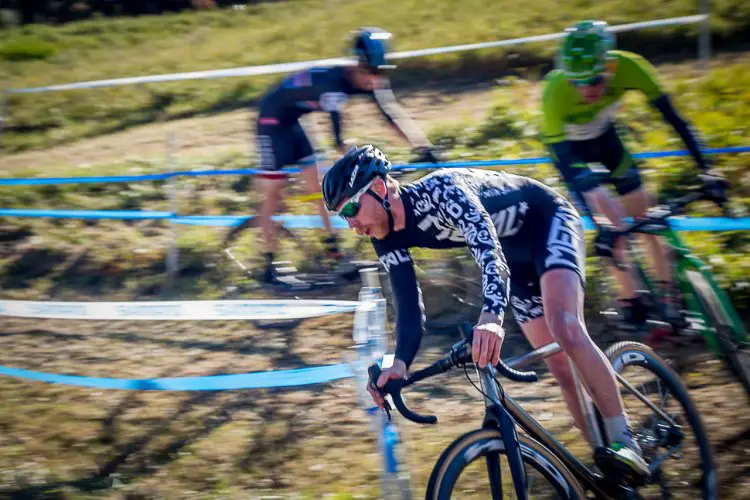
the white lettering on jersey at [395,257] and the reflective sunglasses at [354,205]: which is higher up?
the reflective sunglasses at [354,205]

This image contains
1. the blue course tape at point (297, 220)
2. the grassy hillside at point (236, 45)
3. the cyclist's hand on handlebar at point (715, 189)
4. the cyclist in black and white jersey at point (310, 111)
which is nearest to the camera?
the cyclist's hand on handlebar at point (715, 189)

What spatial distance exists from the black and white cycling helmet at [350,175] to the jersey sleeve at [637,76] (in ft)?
8.54

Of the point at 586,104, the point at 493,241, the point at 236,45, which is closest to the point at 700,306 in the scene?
the point at 586,104

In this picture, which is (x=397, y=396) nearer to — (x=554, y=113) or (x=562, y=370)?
(x=562, y=370)

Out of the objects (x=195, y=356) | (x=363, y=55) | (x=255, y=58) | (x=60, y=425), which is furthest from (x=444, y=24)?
(x=60, y=425)

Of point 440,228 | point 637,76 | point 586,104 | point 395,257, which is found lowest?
point 395,257

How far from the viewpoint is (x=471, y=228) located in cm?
331

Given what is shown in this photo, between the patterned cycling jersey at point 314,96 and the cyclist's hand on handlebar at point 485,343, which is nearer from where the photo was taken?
the cyclist's hand on handlebar at point 485,343

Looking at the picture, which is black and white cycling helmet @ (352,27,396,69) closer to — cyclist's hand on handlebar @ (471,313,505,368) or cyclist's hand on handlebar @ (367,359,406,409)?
cyclist's hand on handlebar @ (367,359,406,409)

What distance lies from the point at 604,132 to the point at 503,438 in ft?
10.1

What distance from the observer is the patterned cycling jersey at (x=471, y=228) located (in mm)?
3354

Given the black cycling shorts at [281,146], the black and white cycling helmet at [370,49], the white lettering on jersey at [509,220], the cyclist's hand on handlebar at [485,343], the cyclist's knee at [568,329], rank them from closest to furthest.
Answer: the cyclist's hand on handlebar at [485,343], the cyclist's knee at [568,329], the white lettering on jersey at [509,220], the black and white cycling helmet at [370,49], the black cycling shorts at [281,146]

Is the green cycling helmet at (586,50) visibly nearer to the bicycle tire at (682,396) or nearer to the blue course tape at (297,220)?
the blue course tape at (297,220)

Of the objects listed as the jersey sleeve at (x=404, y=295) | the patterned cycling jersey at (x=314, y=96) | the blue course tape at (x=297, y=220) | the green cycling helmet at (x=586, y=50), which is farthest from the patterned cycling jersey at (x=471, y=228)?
the patterned cycling jersey at (x=314, y=96)
